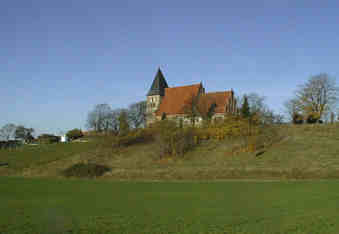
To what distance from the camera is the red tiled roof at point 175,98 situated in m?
65.0

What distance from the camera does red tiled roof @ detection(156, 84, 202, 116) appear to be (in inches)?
2559

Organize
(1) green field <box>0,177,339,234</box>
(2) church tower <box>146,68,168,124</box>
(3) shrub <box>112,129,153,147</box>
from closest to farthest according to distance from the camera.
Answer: (1) green field <box>0,177,339,234</box>, (3) shrub <box>112,129,153,147</box>, (2) church tower <box>146,68,168,124</box>

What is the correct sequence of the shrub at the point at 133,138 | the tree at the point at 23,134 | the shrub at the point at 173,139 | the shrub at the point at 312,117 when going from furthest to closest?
the tree at the point at 23,134 → the shrub at the point at 312,117 → the shrub at the point at 133,138 → the shrub at the point at 173,139

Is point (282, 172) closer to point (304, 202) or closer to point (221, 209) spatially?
point (304, 202)

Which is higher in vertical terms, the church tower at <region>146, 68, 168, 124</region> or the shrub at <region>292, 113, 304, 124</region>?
the church tower at <region>146, 68, 168, 124</region>

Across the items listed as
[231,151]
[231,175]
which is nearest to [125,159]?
[231,151]

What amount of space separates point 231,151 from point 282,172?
9.43 m

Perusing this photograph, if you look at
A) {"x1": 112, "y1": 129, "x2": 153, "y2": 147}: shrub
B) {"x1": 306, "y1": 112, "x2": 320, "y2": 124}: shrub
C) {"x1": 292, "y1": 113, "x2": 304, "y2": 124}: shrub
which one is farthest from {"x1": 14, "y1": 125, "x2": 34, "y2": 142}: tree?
{"x1": 306, "y1": 112, "x2": 320, "y2": 124}: shrub

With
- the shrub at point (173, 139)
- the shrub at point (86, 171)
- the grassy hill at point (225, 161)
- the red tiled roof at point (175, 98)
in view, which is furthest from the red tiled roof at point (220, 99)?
the shrub at point (86, 171)

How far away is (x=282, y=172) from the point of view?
2278 cm

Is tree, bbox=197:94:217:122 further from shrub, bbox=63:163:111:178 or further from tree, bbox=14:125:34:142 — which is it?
tree, bbox=14:125:34:142

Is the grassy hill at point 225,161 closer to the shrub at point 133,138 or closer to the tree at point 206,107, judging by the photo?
the shrub at point 133,138

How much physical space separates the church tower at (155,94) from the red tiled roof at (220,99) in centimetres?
1425

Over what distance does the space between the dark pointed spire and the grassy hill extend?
1268 inches
